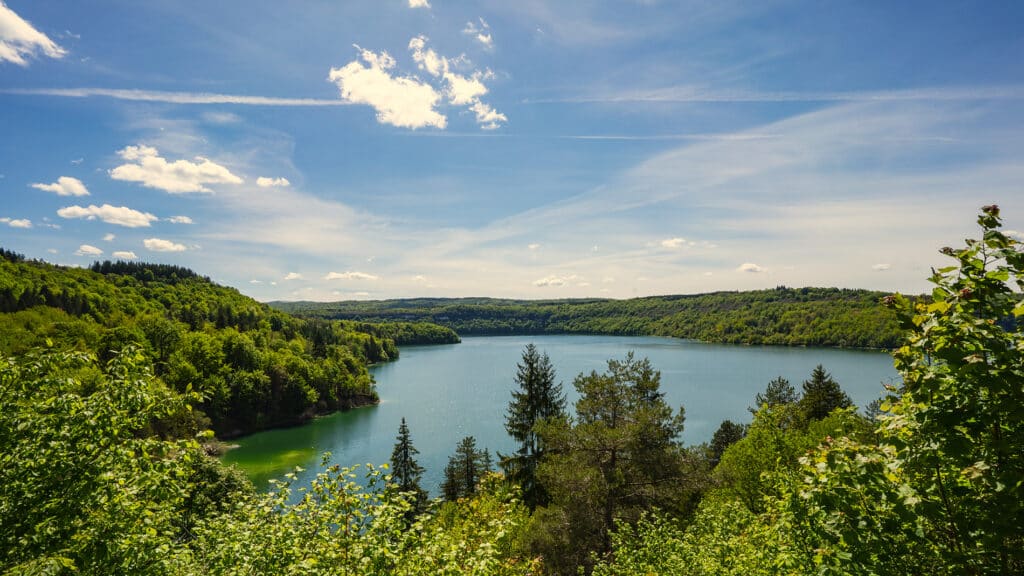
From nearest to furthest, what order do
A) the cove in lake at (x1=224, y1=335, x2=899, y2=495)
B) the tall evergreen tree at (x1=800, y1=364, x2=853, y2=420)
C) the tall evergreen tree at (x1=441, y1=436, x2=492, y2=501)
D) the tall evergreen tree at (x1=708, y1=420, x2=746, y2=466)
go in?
1. the tall evergreen tree at (x1=441, y1=436, x2=492, y2=501)
2. the tall evergreen tree at (x1=800, y1=364, x2=853, y2=420)
3. the tall evergreen tree at (x1=708, y1=420, x2=746, y2=466)
4. the cove in lake at (x1=224, y1=335, x2=899, y2=495)

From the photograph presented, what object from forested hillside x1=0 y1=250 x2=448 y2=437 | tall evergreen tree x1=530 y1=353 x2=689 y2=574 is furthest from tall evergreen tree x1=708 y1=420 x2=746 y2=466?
forested hillside x1=0 y1=250 x2=448 y2=437

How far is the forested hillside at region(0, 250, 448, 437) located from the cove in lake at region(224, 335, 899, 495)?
189 inches

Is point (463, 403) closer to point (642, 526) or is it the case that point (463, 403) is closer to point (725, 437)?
point (725, 437)

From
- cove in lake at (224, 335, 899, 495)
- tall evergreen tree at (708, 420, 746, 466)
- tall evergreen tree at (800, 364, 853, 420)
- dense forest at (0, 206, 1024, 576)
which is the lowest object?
cove in lake at (224, 335, 899, 495)

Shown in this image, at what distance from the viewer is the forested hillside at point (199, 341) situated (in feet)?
177

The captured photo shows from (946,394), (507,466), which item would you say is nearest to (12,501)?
(946,394)

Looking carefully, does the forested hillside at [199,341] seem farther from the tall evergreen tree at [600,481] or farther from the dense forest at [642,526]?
the dense forest at [642,526]

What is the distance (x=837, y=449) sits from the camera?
12.4 ft

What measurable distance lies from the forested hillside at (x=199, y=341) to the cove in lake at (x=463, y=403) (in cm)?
479

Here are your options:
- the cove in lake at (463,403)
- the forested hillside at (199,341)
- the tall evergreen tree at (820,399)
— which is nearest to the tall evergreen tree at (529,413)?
the cove in lake at (463,403)

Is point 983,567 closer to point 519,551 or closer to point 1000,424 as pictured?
point 1000,424

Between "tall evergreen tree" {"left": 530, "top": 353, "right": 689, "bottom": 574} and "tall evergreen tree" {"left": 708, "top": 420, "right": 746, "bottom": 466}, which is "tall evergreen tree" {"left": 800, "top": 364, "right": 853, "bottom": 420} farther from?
"tall evergreen tree" {"left": 530, "top": 353, "right": 689, "bottom": 574}

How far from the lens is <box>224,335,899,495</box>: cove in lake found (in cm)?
4306

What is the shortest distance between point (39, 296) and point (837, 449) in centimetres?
9651
